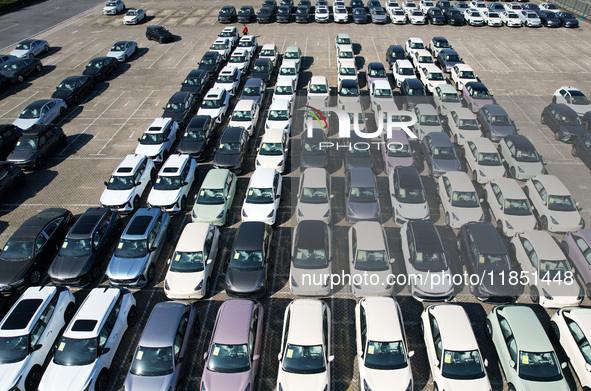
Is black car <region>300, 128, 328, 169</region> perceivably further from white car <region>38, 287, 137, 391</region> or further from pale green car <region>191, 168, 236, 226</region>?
white car <region>38, 287, 137, 391</region>

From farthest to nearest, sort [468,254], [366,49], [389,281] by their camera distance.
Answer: [366,49]
[468,254]
[389,281]

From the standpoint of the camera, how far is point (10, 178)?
19.9 meters

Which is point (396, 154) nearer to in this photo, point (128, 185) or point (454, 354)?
point (454, 354)

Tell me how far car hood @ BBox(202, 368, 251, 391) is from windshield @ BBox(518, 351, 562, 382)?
767 centimetres

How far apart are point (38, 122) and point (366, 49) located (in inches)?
1056

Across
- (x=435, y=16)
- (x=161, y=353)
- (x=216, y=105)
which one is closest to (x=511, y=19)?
(x=435, y=16)

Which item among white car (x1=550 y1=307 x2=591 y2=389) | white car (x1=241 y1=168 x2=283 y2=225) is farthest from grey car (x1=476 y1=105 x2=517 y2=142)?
white car (x1=241 y1=168 x2=283 y2=225)

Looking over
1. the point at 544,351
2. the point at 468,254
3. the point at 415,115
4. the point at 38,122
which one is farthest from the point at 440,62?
the point at 38,122

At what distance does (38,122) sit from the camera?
2520 centimetres

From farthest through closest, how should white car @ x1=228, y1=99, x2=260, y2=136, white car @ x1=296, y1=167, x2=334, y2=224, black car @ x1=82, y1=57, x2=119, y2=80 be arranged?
black car @ x1=82, y1=57, x2=119, y2=80, white car @ x1=228, y1=99, x2=260, y2=136, white car @ x1=296, y1=167, x2=334, y2=224

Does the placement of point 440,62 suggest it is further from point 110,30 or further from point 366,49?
point 110,30

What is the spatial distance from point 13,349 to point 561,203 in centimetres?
2080

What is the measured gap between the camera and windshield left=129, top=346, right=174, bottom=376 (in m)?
11.5

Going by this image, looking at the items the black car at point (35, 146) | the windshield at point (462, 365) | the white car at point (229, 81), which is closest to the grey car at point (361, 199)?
the windshield at point (462, 365)
